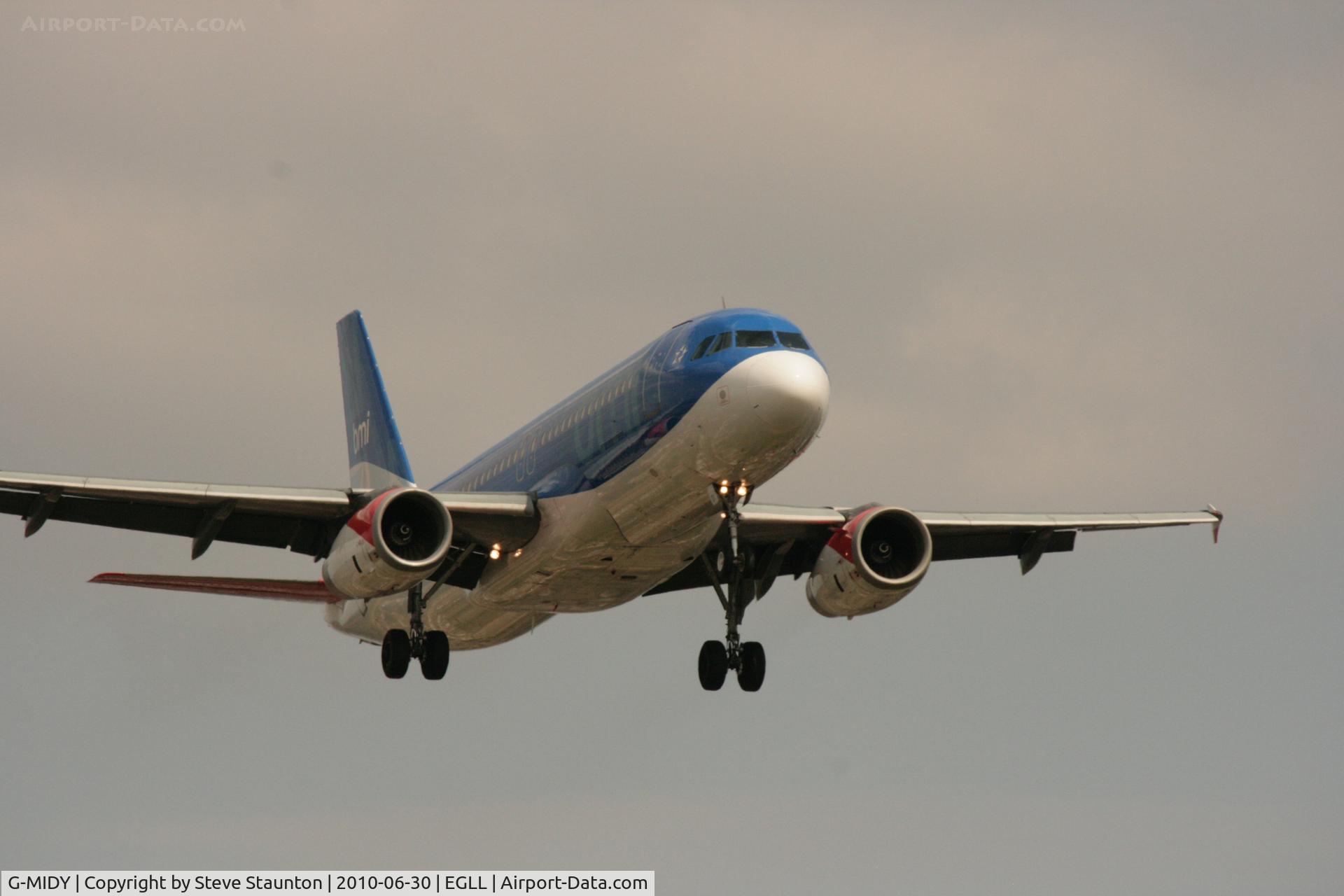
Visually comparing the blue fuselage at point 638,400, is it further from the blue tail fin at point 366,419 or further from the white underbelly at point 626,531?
the blue tail fin at point 366,419

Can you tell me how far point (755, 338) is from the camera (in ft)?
114

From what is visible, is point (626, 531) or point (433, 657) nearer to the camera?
point (626, 531)

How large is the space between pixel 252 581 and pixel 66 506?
611 centimetres

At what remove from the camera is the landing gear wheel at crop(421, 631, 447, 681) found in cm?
4172

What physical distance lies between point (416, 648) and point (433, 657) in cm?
46

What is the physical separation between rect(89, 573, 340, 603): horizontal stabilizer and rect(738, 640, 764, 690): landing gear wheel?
907 centimetres

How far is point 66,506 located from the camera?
39219 mm

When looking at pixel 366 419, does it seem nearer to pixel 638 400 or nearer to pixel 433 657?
pixel 433 657

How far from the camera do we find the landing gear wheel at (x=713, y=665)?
41500 millimetres

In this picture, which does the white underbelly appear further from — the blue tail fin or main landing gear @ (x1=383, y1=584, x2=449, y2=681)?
the blue tail fin

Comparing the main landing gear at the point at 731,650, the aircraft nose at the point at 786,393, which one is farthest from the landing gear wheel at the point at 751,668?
the aircraft nose at the point at 786,393

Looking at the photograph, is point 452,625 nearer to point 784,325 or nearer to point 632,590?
point 632,590

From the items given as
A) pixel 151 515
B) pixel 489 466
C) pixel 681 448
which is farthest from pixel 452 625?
pixel 681 448

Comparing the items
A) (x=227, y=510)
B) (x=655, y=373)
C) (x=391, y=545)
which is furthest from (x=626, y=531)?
(x=227, y=510)
